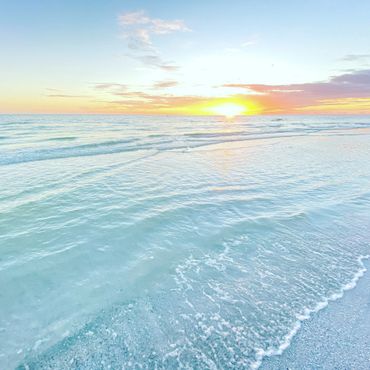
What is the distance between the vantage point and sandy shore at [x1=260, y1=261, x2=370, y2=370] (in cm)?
293

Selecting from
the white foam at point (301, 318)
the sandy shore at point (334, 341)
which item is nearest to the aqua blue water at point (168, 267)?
the white foam at point (301, 318)

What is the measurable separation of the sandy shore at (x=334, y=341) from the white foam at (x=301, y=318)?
51 mm

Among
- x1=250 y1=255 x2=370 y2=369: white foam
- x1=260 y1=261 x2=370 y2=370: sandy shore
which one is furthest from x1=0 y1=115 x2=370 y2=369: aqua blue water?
x1=260 y1=261 x2=370 y2=370: sandy shore

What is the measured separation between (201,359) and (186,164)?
38.1 feet

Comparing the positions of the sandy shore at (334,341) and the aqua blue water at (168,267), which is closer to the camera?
the sandy shore at (334,341)

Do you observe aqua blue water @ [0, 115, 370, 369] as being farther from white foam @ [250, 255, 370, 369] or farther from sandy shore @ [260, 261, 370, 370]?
sandy shore @ [260, 261, 370, 370]

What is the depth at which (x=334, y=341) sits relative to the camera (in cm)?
321

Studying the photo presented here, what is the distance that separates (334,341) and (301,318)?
469 mm

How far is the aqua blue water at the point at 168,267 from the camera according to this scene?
10.4 ft

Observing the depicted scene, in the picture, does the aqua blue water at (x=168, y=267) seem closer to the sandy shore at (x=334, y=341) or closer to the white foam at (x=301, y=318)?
the white foam at (x=301, y=318)

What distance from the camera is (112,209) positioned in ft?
24.5

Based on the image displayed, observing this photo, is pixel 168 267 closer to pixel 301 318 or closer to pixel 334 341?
pixel 301 318

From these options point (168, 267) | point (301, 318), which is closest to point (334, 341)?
point (301, 318)

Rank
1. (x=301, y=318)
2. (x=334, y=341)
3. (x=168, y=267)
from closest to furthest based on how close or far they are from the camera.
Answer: (x=334, y=341)
(x=301, y=318)
(x=168, y=267)
